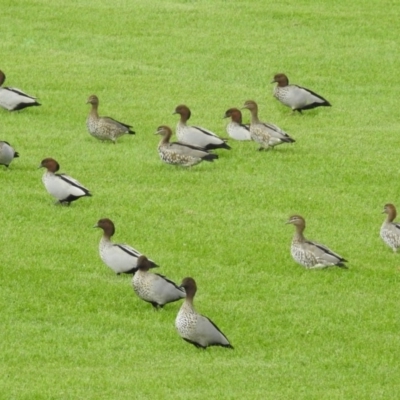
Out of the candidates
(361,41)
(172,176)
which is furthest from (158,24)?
(172,176)

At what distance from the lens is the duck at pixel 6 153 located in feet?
68.1

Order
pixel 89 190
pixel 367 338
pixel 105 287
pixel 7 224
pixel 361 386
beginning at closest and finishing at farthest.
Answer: pixel 361 386 < pixel 367 338 < pixel 105 287 < pixel 7 224 < pixel 89 190

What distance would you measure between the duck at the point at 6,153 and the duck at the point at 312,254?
5.61 m

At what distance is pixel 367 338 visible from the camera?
14734 millimetres

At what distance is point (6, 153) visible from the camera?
2084 cm

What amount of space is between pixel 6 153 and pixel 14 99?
4.06 m

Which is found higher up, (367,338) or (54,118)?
(367,338)

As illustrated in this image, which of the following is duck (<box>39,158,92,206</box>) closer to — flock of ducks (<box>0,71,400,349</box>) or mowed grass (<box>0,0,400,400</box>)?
flock of ducks (<box>0,71,400,349</box>)

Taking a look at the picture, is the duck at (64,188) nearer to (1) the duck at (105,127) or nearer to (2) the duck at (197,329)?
(1) the duck at (105,127)

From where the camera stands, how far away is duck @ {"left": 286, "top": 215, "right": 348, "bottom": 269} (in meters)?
16.9

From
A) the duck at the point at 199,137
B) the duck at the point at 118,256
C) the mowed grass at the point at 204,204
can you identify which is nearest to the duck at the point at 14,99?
the mowed grass at the point at 204,204

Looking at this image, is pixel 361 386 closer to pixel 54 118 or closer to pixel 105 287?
pixel 105 287

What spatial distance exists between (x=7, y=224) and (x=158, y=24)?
14803mm

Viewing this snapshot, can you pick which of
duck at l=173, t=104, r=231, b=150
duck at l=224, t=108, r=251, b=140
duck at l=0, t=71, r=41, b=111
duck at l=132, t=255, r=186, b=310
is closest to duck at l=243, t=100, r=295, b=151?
duck at l=224, t=108, r=251, b=140
